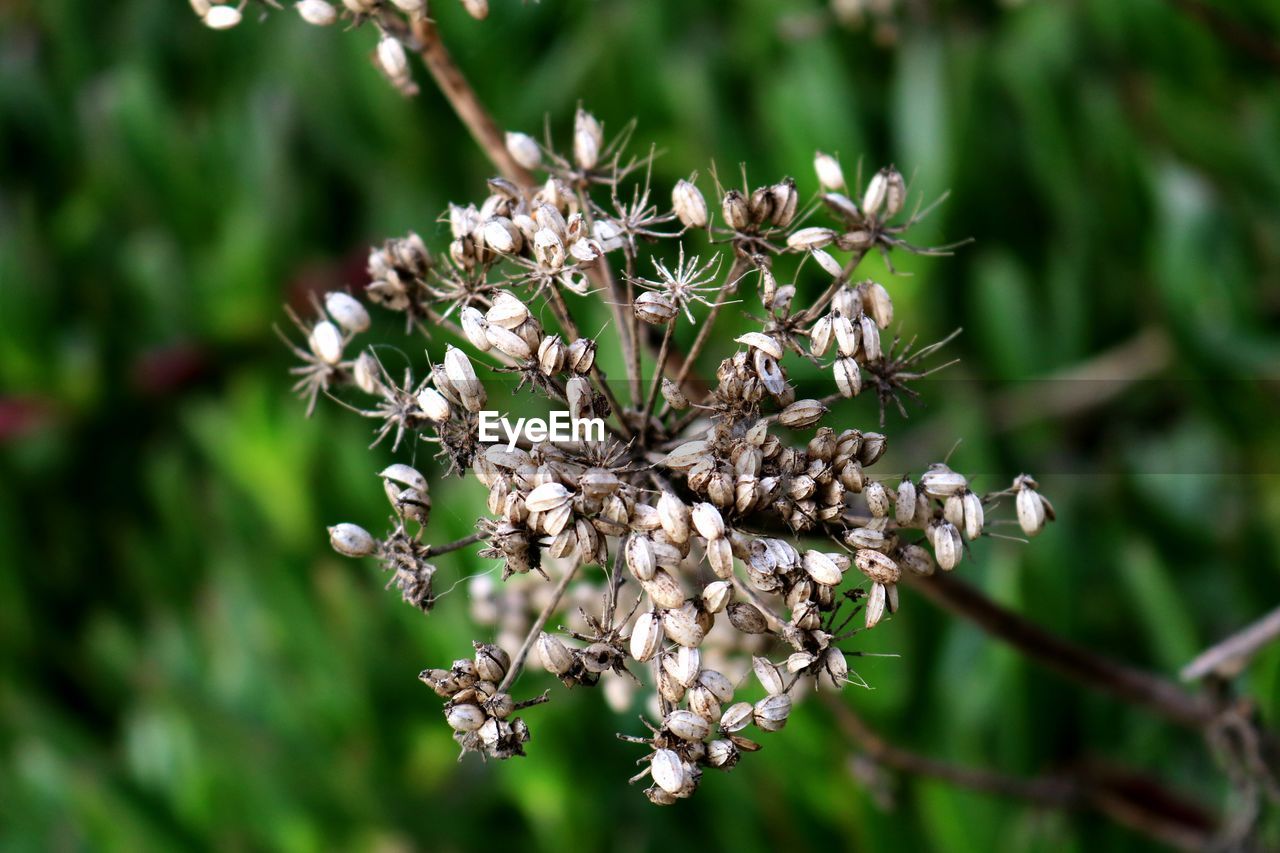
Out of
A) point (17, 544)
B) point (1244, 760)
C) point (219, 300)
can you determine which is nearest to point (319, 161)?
point (219, 300)

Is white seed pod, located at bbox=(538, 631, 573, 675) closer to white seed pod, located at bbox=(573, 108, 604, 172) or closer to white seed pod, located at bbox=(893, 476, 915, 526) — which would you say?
white seed pod, located at bbox=(893, 476, 915, 526)

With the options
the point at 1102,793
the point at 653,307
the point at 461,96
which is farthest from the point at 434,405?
the point at 1102,793

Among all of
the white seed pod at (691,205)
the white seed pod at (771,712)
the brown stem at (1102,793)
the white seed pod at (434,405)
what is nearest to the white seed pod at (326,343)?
the white seed pod at (434,405)

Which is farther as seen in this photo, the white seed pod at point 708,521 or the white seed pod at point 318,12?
the white seed pod at point 318,12

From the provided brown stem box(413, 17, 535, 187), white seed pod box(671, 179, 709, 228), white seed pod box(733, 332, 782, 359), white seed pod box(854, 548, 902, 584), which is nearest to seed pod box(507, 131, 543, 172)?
brown stem box(413, 17, 535, 187)

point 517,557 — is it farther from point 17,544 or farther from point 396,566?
point 17,544

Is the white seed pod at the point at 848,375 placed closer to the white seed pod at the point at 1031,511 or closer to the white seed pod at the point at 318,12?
the white seed pod at the point at 1031,511
